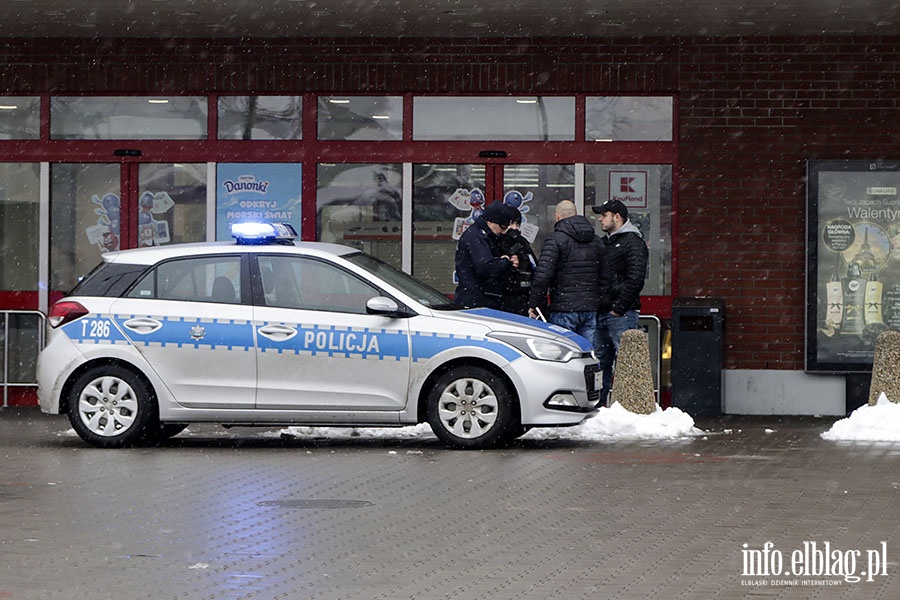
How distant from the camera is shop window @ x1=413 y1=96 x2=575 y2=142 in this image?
1747cm

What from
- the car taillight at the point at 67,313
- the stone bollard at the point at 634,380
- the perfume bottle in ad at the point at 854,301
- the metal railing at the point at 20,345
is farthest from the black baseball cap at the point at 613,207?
the metal railing at the point at 20,345

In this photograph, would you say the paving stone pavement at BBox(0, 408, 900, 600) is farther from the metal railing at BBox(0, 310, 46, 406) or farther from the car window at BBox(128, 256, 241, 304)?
the metal railing at BBox(0, 310, 46, 406)

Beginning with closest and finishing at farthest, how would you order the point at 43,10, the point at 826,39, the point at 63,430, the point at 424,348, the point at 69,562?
the point at 69,562
the point at 424,348
the point at 63,430
the point at 43,10
the point at 826,39

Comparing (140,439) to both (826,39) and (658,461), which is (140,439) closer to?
(658,461)

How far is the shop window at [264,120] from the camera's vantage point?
17.8 meters

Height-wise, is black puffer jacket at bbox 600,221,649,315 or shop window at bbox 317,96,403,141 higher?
shop window at bbox 317,96,403,141

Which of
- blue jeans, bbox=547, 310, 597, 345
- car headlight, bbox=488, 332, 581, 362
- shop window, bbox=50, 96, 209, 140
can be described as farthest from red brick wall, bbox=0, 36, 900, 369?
car headlight, bbox=488, 332, 581, 362

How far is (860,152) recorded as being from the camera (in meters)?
17.0

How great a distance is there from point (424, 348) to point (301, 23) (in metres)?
5.48

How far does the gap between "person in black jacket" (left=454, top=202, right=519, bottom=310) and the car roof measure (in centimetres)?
149

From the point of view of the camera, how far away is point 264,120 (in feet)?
58.3

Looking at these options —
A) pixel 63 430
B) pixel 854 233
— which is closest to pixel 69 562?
pixel 63 430

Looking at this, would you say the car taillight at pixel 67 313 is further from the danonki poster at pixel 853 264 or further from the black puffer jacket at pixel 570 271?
the danonki poster at pixel 853 264

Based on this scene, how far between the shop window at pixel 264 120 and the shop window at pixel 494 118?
136cm
